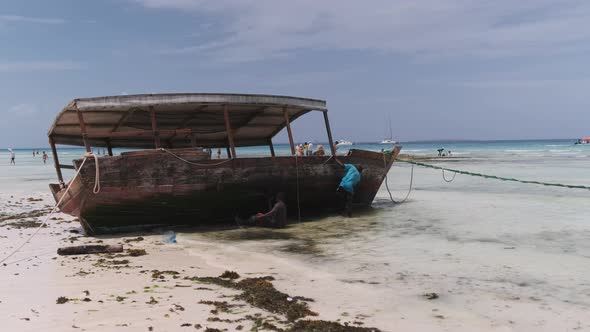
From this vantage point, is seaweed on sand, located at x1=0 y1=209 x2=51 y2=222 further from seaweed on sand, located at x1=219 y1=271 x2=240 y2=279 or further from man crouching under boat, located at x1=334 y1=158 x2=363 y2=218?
seaweed on sand, located at x1=219 y1=271 x2=240 y2=279

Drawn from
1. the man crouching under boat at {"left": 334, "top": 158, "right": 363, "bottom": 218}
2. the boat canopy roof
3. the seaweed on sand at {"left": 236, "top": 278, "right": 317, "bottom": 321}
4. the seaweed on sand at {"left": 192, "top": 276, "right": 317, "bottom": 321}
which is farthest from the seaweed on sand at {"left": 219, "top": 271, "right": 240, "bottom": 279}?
the man crouching under boat at {"left": 334, "top": 158, "right": 363, "bottom": 218}

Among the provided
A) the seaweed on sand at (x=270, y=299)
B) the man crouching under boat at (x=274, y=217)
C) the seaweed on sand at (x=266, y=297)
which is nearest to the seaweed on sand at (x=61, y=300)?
the seaweed on sand at (x=266, y=297)

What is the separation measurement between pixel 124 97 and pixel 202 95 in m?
1.39

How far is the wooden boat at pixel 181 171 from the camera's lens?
9273 millimetres

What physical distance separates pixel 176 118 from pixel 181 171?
102 inches

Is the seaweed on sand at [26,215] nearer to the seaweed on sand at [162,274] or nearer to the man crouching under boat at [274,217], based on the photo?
the man crouching under boat at [274,217]

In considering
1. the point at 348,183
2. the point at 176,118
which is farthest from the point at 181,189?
the point at 348,183

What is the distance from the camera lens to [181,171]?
9.64 metres

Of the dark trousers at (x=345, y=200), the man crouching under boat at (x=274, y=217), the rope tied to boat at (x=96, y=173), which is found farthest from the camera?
the dark trousers at (x=345, y=200)

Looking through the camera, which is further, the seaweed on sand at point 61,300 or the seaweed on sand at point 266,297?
the seaweed on sand at point 61,300

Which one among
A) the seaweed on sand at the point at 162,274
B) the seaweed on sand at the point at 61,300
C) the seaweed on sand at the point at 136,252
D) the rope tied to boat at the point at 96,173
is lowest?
the seaweed on sand at the point at 162,274

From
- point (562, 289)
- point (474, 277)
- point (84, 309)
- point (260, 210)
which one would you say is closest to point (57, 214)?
point (260, 210)

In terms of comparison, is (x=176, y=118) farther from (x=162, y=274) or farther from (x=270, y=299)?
(x=270, y=299)

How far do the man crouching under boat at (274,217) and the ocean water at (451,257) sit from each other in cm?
28
